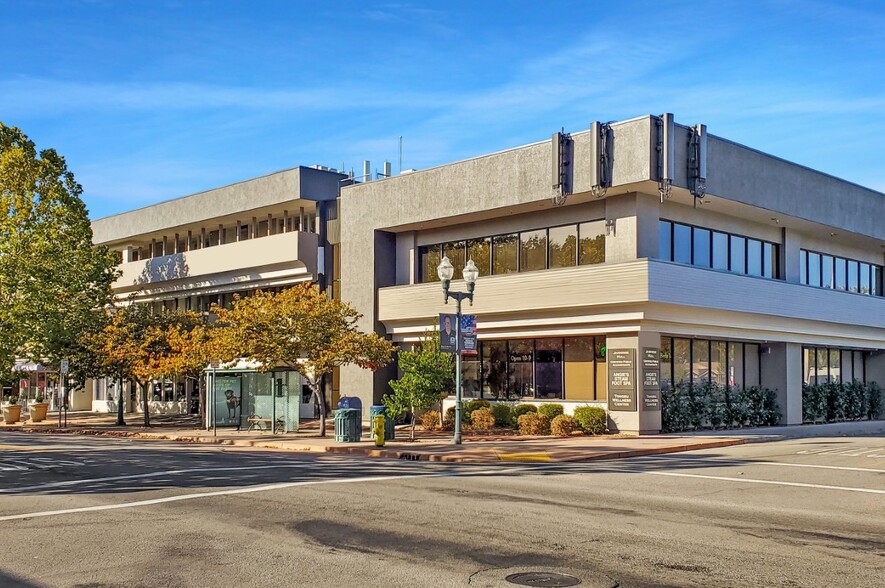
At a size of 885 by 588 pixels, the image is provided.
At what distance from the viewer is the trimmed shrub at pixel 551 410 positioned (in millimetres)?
31312

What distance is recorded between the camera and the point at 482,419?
32.5m

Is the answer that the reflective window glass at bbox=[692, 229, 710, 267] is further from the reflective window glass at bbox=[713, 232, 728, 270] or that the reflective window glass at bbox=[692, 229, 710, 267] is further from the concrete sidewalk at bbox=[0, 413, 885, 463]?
the concrete sidewalk at bbox=[0, 413, 885, 463]

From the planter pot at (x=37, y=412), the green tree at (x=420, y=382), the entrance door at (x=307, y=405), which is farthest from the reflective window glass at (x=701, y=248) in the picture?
the planter pot at (x=37, y=412)

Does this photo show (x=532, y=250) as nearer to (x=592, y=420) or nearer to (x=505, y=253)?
(x=505, y=253)

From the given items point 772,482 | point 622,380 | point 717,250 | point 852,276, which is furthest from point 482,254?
point 772,482

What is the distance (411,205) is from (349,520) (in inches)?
971

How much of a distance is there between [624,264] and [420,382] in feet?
24.0

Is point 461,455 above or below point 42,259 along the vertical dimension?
below

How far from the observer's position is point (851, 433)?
31.8m

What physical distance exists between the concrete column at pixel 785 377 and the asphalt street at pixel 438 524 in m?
14.9

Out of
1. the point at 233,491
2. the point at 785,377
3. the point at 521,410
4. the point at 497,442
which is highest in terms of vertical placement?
the point at 785,377

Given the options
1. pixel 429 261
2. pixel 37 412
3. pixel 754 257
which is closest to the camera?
pixel 754 257

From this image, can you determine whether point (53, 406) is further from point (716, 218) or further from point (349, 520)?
point (349, 520)

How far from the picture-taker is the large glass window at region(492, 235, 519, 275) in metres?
34.2
